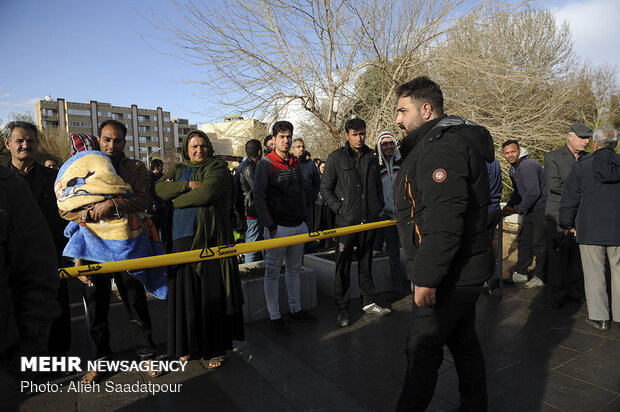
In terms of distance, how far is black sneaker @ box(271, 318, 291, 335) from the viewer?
13.7 feet

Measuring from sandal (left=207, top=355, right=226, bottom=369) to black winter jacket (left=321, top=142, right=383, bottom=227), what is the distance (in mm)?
1925

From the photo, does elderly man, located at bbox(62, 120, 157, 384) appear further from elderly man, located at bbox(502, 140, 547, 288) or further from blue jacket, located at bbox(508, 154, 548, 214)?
blue jacket, located at bbox(508, 154, 548, 214)

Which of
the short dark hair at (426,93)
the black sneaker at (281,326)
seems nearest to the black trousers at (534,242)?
the black sneaker at (281,326)

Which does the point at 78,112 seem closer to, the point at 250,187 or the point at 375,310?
the point at 250,187

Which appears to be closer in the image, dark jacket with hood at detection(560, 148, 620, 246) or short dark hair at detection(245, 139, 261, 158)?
dark jacket with hood at detection(560, 148, 620, 246)

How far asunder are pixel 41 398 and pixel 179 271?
136 cm

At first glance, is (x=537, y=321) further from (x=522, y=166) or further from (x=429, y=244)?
(x=429, y=244)

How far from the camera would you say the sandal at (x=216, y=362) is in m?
3.53

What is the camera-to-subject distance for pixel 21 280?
1520 millimetres

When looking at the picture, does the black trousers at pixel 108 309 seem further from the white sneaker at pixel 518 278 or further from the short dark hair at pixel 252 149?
the white sneaker at pixel 518 278

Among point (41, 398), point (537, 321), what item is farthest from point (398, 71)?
point (41, 398)

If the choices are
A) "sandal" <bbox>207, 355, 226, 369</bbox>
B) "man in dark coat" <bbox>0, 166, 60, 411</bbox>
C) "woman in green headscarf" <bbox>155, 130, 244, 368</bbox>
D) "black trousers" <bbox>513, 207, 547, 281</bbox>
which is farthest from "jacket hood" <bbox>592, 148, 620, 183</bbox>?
"man in dark coat" <bbox>0, 166, 60, 411</bbox>

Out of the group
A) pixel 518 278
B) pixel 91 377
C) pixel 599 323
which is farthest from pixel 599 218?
pixel 91 377

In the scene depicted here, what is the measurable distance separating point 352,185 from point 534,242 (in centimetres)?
318
